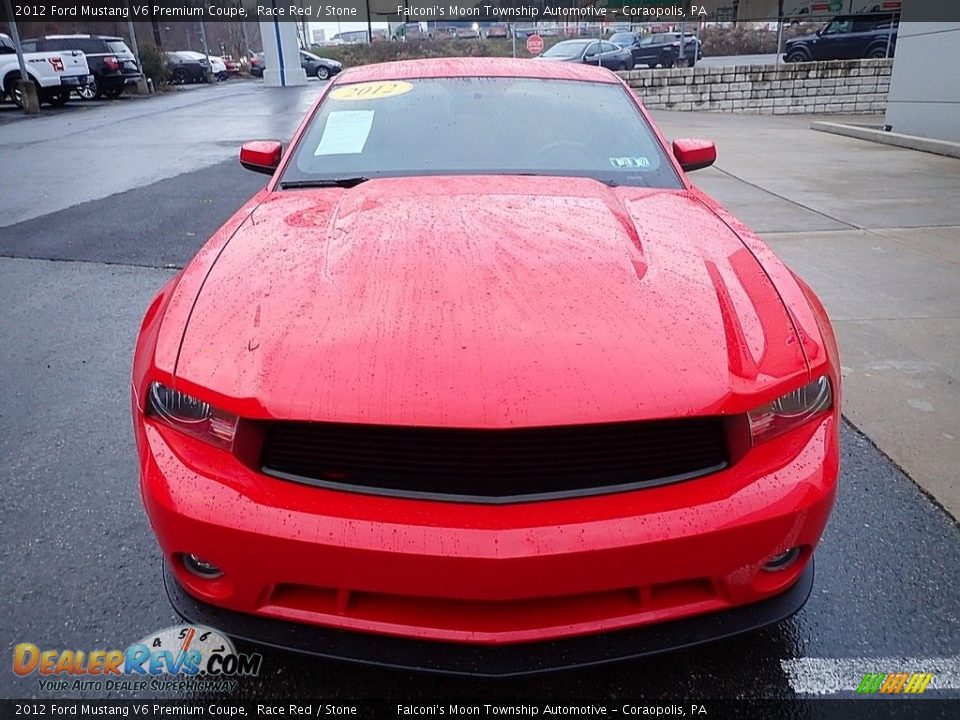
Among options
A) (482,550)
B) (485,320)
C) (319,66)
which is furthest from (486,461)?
(319,66)

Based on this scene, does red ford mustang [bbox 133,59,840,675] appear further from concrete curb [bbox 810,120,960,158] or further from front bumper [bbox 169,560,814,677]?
concrete curb [bbox 810,120,960,158]

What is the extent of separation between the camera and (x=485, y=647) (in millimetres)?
1497

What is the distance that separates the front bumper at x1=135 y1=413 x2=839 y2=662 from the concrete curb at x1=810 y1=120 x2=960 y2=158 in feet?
35.8

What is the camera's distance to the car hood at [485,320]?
1.48m

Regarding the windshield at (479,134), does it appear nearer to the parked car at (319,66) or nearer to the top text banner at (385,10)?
the top text banner at (385,10)

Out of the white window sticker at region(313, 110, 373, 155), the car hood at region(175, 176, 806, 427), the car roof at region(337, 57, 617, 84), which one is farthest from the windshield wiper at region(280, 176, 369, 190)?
the car roof at region(337, 57, 617, 84)

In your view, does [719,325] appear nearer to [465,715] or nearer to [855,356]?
[465,715]

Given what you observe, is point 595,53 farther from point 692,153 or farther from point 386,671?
point 386,671

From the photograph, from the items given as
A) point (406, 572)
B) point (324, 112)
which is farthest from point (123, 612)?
point (324, 112)

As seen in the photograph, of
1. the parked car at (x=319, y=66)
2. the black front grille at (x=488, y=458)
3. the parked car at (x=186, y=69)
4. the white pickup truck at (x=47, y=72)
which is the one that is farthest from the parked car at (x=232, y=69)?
the black front grille at (x=488, y=458)

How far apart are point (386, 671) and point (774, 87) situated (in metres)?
18.7

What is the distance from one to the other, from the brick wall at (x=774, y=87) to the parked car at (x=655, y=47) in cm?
856

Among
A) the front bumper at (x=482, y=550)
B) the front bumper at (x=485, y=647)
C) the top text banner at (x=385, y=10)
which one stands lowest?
the front bumper at (x=485, y=647)

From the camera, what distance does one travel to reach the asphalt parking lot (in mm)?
1854
